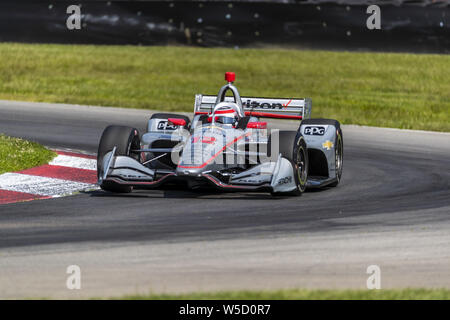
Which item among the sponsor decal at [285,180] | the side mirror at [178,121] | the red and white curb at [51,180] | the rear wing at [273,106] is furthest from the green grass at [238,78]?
the sponsor decal at [285,180]

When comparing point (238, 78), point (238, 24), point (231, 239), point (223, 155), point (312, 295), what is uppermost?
point (238, 24)

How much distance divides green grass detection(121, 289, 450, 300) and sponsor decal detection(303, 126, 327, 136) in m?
5.09

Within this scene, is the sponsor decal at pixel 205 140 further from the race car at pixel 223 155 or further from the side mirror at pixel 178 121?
the side mirror at pixel 178 121

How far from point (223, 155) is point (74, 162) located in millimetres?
2986

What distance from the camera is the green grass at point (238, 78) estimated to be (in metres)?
19.3

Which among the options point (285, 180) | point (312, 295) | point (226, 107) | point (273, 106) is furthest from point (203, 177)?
point (312, 295)

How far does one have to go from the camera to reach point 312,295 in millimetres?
5637

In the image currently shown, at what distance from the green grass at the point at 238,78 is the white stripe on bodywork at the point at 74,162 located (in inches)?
257

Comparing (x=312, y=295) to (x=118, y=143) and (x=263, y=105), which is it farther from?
(x=263, y=105)

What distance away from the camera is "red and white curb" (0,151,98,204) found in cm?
962

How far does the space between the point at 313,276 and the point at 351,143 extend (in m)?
8.44

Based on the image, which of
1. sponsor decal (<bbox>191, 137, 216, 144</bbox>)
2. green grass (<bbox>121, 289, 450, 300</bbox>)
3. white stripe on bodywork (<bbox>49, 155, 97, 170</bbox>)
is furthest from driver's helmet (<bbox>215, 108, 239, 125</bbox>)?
green grass (<bbox>121, 289, 450, 300</bbox>)
